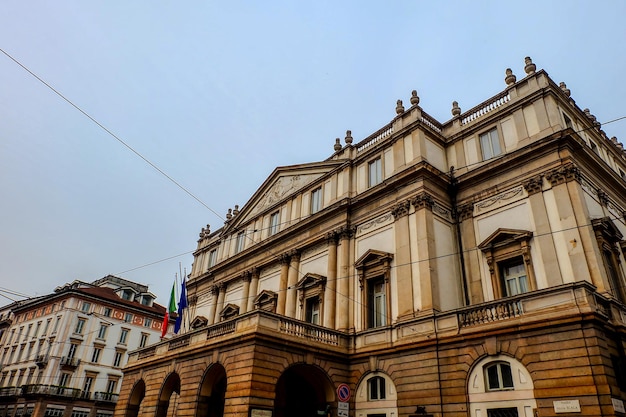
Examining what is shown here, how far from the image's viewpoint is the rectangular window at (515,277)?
1706 cm

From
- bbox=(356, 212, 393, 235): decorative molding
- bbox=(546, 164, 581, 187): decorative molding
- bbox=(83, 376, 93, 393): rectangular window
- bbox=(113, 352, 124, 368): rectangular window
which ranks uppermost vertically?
bbox=(356, 212, 393, 235): decorative molding

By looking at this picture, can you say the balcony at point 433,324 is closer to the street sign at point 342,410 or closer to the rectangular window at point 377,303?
the rectangular window at point 377,303

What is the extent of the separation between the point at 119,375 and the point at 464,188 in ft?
146

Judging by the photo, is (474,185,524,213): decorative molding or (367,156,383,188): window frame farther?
(367,156,383,188): window frame

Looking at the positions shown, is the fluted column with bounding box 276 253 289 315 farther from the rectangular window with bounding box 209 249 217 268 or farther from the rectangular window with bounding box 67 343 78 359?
the rectangular window with bounding box 67 343 78 359

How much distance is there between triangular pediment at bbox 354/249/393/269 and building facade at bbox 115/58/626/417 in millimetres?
61

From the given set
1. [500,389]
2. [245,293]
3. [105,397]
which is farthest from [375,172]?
[105,397]

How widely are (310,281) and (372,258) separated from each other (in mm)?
4088

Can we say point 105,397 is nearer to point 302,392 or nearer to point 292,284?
point 292,284

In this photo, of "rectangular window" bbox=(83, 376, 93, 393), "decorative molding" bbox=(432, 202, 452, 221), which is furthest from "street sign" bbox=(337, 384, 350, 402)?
"rectangular window" bbox=(83, 376, 93, 393)

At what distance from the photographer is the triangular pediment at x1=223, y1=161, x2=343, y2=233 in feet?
89.9

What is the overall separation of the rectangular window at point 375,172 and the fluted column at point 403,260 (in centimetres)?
267

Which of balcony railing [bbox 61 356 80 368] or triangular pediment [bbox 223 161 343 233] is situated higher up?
triangular pediment [bbox 223 161 343 233]

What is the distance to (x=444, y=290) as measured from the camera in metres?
18.2
